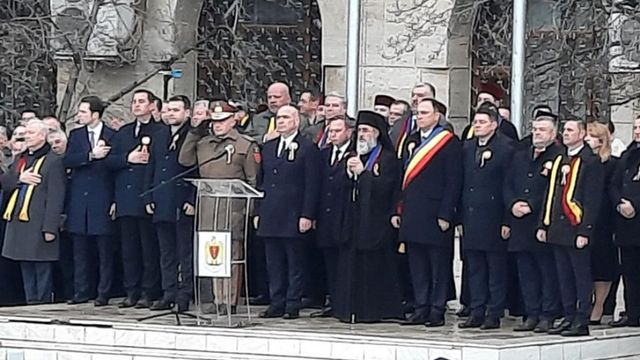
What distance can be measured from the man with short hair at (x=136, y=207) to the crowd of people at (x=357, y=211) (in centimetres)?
1

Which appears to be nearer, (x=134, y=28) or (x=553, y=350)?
(x=553, y=350)

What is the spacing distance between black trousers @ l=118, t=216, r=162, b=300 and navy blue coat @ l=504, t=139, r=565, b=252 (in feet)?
9.88

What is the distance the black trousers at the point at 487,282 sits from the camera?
13.2m

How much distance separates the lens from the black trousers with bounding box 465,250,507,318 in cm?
1316

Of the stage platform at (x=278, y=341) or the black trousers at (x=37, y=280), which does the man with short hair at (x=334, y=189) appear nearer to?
the stage platform at (x=278, y=341)

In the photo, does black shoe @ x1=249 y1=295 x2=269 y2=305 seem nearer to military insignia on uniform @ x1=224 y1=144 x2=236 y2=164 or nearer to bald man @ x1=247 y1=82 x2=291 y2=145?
bald man @ x1=247 y1=82 x2=291 y2=145

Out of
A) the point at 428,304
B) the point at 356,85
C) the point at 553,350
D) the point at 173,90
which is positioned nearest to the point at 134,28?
the point at 173,90

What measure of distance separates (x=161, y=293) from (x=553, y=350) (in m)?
3.56

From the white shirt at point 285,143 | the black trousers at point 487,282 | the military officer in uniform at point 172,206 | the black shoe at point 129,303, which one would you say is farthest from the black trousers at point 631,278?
the black shoe at point 129,303

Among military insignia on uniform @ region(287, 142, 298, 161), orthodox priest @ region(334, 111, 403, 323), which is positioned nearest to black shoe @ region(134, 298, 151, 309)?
orthodox priest @ region(334, 111, 403, 323)

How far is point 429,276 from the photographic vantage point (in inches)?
525

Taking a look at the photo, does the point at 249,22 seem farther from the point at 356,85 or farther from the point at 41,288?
the point at 41,288

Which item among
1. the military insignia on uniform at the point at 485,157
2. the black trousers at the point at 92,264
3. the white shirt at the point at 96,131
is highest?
the white shirt at the point at 96,131

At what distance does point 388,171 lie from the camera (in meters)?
13.3
